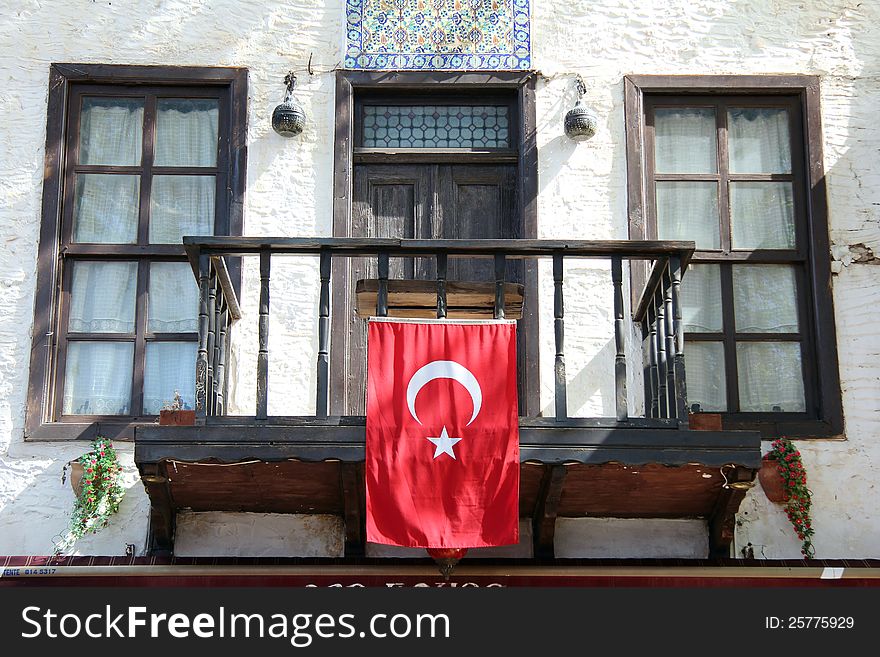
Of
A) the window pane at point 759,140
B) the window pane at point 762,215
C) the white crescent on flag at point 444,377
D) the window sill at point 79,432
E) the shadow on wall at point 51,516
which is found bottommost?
the shadow on wall at point 51,516

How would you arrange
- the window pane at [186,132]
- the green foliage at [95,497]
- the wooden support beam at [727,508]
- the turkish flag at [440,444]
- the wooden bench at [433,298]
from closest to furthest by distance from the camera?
1. the turkish flag at [440,444]
2. the wooden support beam at [727,508]
3. the wooden bench at [433,298]
4. the green foliage at [95,497]
5. the window pane at [186,132]

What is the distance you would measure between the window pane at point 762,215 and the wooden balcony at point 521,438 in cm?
100

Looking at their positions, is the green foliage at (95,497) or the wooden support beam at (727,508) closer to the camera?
the wooden support beam at (727,508)

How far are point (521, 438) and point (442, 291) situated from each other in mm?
925

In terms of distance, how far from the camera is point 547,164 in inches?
330

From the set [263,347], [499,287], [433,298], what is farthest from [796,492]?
[263,347]

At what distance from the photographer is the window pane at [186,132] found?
848 centimetres

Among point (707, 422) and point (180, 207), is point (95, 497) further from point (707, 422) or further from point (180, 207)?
point (707, 422)

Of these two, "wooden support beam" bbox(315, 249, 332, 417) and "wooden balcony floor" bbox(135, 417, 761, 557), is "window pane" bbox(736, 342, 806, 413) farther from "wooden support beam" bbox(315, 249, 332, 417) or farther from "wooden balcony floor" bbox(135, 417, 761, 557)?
"wooden support beam" bbox(315, 249, 332, 417)

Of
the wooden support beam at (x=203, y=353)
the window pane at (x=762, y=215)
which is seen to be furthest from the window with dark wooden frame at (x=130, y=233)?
the window pane at (x=762, y=215)

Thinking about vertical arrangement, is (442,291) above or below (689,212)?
below

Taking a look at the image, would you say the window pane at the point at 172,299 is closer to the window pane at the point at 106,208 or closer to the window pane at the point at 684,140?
the window pane at the point at 106,208

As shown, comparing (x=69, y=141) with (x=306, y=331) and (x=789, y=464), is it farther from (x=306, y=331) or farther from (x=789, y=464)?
(x=789, y=464)

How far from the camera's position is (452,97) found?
8.70 metres
